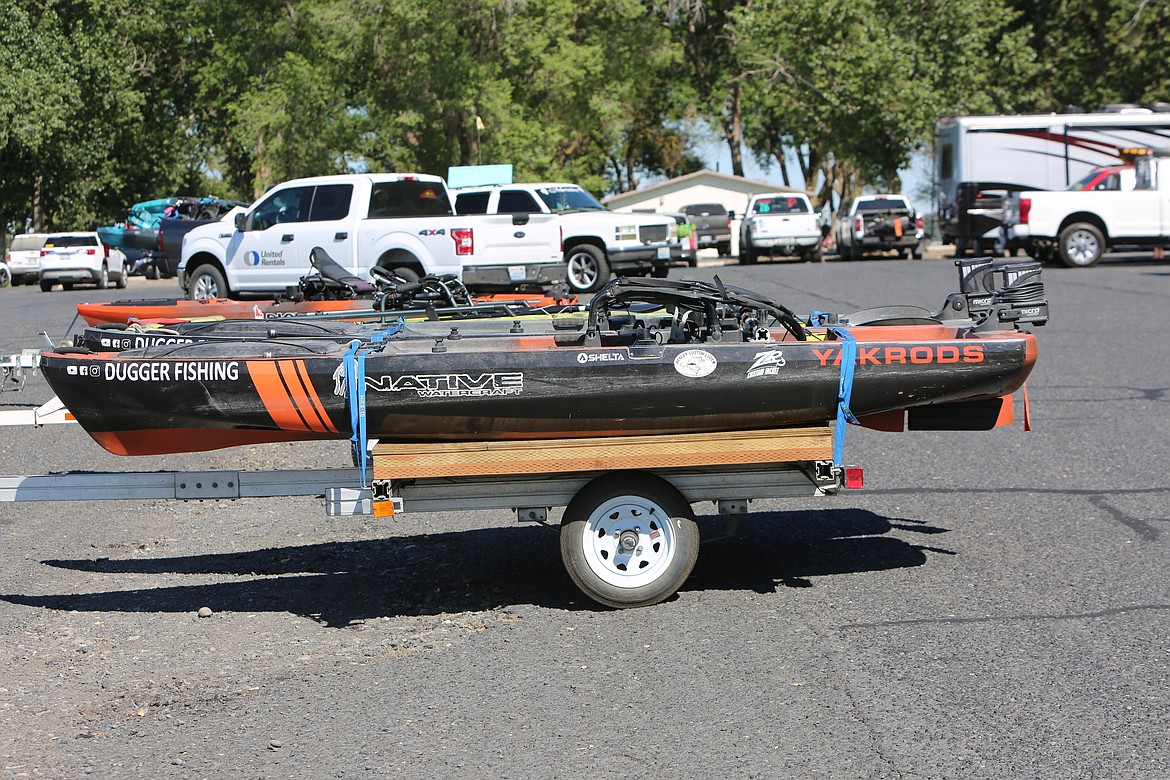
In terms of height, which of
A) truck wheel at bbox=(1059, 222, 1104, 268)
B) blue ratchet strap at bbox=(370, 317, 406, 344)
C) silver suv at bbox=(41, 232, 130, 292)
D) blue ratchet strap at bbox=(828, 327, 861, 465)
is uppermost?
silver suv at bbox=(41, 232, 130, 292)

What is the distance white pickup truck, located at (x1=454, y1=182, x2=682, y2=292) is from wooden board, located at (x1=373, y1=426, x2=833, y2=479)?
15.8 meters

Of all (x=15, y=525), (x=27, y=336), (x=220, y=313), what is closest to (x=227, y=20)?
(x=27, y=336)

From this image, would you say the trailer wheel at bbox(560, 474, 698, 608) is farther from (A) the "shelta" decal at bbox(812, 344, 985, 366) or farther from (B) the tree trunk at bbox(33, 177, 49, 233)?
(B) the tree trunk at bbox(33, 177, 49, 233)

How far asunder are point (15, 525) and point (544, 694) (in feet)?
13.6

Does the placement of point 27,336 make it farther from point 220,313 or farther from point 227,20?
point 227,20

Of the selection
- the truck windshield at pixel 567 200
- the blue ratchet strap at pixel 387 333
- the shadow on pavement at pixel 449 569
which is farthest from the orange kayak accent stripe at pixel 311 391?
the truck windshield at pixel 567 200

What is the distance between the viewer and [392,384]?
5.64 metres

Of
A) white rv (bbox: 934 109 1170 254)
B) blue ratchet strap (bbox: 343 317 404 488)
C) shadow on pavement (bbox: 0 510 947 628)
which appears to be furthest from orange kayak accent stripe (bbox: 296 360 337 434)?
white rv (bbox: 934 109 1170 254)

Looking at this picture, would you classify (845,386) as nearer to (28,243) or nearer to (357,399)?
(357,399)

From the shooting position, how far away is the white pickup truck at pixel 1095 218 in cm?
2581

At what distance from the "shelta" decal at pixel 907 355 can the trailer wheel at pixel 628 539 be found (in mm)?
902

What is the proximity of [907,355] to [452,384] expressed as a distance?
2.00 meters

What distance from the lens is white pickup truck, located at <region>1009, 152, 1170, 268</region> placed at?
25812 millimetres

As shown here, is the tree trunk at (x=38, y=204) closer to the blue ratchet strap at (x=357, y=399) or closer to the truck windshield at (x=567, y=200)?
the truck windshield at (x=567, y=200)
